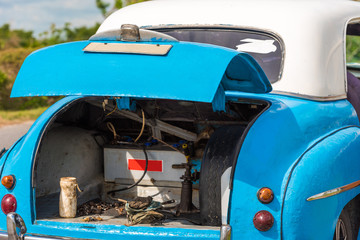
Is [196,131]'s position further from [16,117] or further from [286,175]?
[16,117]

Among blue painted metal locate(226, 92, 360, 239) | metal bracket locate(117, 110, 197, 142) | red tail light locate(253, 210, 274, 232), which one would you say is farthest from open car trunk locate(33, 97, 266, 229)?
red tail light locate(253, 210, 274, 232)

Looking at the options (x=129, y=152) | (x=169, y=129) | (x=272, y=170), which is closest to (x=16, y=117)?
(x=129, y=152)

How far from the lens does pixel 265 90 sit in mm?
3318

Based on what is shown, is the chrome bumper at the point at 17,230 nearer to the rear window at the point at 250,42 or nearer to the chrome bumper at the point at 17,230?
the chrome bumper at the point at 17,230

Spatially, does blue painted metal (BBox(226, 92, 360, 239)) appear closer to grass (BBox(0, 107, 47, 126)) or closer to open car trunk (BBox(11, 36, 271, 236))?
open car trunk (BBox(11, 36, 271, 236))

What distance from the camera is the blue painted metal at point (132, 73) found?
2.78 metres

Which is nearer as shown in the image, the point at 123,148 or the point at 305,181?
the point at 305,181

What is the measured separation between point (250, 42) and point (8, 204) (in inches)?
78.3

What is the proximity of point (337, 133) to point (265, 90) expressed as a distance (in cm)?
55

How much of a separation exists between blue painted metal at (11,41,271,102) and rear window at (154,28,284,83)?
83cm

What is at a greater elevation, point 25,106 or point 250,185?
point 250,185

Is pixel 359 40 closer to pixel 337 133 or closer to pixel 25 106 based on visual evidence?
pixel 25 106

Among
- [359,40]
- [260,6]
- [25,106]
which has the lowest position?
[25,106]

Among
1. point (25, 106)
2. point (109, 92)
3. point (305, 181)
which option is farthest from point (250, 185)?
point (25, 106)
